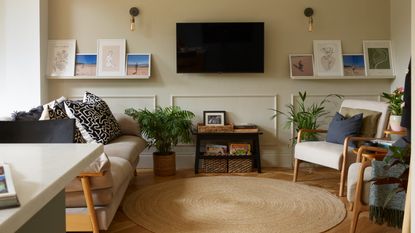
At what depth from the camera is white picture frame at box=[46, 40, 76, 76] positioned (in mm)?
4590

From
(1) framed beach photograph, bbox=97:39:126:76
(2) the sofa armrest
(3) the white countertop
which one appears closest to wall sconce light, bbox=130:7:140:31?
(1) framed beach photograph, bbox=97:39:126:76

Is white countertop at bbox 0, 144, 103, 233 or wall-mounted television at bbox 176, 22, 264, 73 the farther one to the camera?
wall-mounted television at bbox 176, 22, 264, 73

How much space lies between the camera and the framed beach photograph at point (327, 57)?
15.3 feet

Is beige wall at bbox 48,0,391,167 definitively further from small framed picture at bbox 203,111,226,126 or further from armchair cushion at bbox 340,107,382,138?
armchair cushion at bbox 340,107,382,138

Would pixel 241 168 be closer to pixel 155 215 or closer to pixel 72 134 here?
pixel 155 215

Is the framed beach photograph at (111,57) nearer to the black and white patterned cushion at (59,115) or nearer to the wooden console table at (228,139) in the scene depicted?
the wooden console table at (228,139)

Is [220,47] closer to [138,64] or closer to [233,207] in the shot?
[138,64]

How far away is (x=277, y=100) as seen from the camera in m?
4.76

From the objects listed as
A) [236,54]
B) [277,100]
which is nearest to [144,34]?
[236,54]

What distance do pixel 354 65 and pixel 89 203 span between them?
11.6ft

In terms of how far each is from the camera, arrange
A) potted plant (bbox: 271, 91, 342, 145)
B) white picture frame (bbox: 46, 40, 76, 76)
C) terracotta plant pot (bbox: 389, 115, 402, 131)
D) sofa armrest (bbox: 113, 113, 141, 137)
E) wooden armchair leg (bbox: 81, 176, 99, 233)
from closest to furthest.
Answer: wooden armchair leg (bbox: 81, 176, 99, 233)
terracotta plant pot (bbox: 389, 115, 402, 131)
sofa armrest (bbox: 113, 113, 141, 137)
potted plant (bbox: 271, 91, 342, 145)
white picture frame (bbox: 46, 40, 76, 76)

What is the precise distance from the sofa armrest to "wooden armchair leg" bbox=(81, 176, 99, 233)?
71.8 inches

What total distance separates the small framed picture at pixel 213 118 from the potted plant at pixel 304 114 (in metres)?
0.63

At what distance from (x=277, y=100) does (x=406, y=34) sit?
5.09 feet
